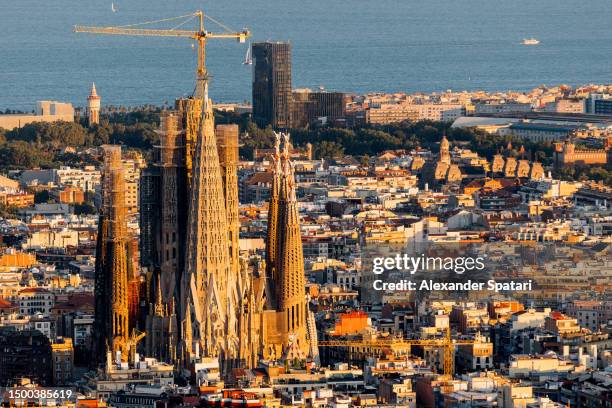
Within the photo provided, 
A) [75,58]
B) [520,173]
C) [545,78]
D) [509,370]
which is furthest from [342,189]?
[75,58]

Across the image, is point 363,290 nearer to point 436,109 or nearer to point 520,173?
point 520,173

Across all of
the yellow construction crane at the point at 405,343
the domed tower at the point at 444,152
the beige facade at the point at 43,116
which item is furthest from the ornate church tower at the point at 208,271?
the beige facade at the point at 43,116

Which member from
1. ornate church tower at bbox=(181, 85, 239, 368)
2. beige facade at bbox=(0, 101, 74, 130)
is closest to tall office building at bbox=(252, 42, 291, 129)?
beige facade at bbox=(0, 101, 74, 130)

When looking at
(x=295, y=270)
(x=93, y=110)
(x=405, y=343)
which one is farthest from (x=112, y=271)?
(x=93, y=110)

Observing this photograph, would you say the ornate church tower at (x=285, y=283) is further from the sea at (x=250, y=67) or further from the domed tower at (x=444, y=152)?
the sea at (x=250, y=67)

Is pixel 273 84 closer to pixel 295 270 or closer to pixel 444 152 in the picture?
pixel 444 152

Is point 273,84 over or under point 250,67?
under
